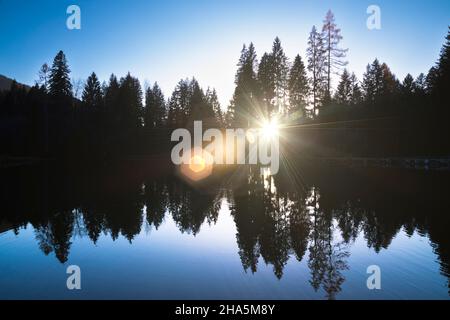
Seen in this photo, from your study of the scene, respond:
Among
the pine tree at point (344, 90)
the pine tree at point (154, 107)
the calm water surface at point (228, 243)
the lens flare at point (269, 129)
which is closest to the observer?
the calm water surface at point (228, 243)

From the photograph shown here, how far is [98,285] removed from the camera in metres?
7.75

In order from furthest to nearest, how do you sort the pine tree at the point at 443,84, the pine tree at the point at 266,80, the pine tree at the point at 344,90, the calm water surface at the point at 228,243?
1. the pine tree at the point at 344,90
2. the pine tree at the point at 266,80
3. the pine tree at the point at 443,84
4. the calm water surface at the point at 228,243

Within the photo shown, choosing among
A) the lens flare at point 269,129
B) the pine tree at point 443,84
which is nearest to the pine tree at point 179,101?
the lens flare at point 269,129

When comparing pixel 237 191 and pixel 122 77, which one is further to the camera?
pixel 122 77

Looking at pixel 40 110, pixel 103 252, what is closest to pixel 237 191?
pixel 103 252

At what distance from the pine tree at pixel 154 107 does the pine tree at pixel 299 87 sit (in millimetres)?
35459

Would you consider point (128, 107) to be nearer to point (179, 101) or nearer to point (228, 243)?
point (179, 101)

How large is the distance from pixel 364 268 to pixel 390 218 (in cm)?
628

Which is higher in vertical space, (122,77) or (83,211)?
(122,77)

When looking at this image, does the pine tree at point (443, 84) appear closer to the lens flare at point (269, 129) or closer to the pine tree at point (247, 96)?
the lens flare at point (269, 129)

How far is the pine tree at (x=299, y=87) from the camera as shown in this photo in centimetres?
5162

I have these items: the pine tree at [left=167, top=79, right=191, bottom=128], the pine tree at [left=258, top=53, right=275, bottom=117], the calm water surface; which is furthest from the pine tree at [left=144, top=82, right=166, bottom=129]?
the calm water surface
